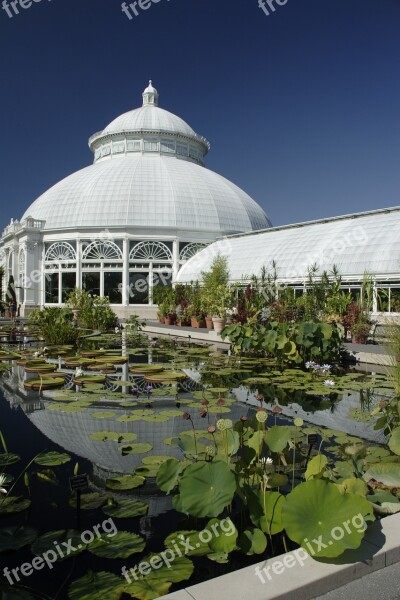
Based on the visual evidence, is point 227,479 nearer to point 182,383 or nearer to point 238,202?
point 182,383

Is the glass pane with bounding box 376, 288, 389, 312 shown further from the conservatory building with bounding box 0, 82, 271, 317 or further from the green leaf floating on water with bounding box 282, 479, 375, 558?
the conservatory building with bounding box 0, 82, 271, 317

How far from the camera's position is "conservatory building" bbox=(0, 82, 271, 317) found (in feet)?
111

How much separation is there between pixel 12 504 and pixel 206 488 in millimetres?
1866

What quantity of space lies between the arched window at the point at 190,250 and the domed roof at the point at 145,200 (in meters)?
1.24


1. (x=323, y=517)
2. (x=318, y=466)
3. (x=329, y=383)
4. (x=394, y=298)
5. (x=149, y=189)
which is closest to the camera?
(x=323, y=517)

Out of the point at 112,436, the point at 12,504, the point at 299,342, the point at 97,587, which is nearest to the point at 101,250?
the point at 299,342

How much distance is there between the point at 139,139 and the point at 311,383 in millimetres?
35287

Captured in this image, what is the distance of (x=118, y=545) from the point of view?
334 cm

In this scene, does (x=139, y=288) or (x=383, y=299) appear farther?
(x=139, y=288)

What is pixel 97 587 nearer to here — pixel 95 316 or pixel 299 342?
pixel 299 342

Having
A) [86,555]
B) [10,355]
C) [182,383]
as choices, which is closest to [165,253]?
[10,355]

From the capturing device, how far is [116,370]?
1102 cm

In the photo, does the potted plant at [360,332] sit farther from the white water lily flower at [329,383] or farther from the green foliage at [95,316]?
the green foliage at [95,316]

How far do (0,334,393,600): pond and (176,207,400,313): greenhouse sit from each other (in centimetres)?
958
